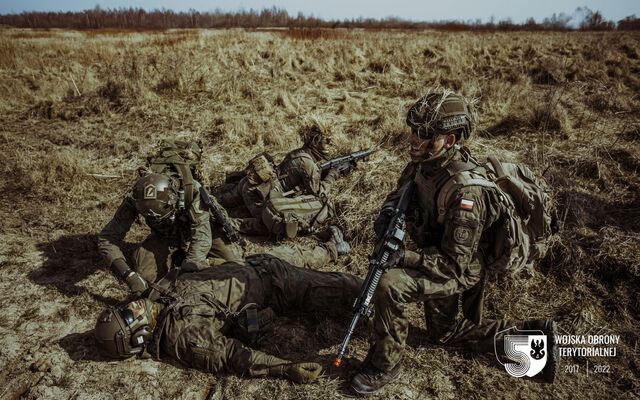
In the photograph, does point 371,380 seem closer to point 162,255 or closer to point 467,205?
point 467,205

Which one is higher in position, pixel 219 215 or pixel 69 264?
pixel 219 215

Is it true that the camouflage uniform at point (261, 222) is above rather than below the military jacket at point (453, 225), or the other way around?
below

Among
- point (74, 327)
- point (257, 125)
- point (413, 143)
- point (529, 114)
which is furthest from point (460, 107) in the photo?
point (257, 125)

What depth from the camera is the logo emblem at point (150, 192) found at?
13.0 feet

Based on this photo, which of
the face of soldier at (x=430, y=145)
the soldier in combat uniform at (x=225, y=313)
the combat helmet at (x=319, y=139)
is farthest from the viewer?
the combat helmet at (x=319, y=139)

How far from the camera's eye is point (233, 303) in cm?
375

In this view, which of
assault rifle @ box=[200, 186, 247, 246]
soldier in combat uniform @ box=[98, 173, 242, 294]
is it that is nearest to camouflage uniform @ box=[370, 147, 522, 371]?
soldier in combat uniform @ box=[98, 173, 242, 294]

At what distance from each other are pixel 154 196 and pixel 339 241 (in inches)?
95.2

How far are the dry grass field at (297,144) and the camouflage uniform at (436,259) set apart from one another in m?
0.54

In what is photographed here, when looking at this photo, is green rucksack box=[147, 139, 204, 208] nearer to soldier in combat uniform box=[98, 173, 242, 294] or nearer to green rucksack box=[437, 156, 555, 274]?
soldier in combat uniform box=[98, 173, 242, 294]

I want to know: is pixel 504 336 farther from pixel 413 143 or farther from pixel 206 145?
pixel 206 145

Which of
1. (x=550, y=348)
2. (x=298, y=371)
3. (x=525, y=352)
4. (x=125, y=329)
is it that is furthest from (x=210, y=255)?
(x=550, y=348)

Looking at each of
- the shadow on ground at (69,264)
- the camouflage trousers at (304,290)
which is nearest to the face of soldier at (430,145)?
the camouflage trousers at (304,290)

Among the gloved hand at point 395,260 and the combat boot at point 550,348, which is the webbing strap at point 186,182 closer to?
the gloved hand at point 395,260
